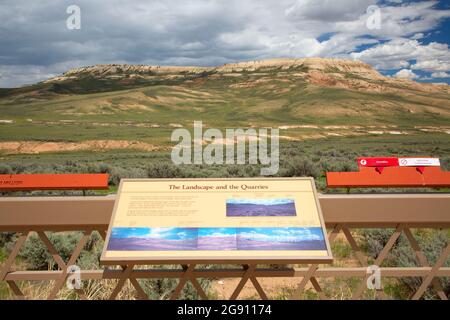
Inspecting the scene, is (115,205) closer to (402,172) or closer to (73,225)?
(73,225)

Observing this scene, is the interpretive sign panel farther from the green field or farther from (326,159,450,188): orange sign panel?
the green field

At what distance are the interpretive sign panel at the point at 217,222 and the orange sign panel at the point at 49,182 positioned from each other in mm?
439

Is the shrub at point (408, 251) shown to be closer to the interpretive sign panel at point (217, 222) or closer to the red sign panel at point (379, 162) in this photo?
the red sign panel at point (379, 162)

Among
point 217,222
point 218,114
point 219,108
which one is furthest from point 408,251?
point 219,108

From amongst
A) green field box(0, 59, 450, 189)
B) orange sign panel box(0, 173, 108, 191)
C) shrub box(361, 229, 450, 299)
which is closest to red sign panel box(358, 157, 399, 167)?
orange sign panel box(0, 173, 108, 191)

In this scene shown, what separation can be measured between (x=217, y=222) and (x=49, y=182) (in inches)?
69.4

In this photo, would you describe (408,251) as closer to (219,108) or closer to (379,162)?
(379,162)

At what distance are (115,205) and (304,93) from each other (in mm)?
176575

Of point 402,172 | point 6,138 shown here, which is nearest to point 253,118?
point 6,138

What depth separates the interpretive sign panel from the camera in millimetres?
3277

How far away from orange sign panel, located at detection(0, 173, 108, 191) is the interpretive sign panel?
17.3 inches

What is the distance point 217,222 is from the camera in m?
3.48
